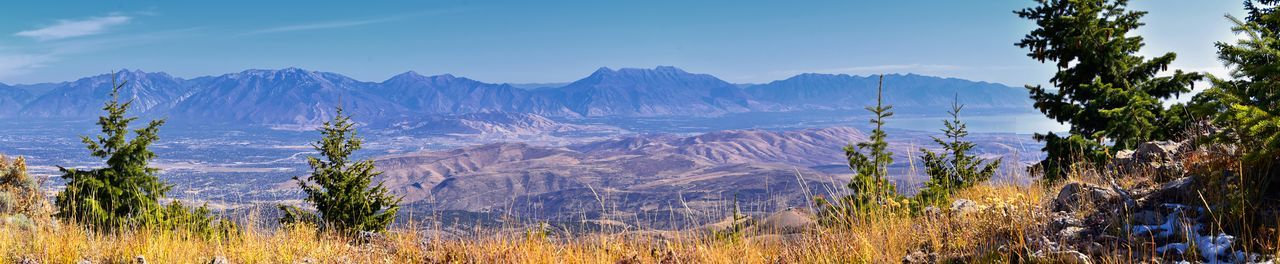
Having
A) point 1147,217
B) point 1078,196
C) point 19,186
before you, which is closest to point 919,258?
point 1147,217

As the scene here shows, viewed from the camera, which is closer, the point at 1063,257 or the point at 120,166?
the point at 1063,257

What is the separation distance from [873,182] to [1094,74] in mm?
12950

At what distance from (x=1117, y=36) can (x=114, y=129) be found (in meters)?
26.6

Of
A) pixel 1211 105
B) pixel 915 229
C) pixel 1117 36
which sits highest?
pixel 1117 36

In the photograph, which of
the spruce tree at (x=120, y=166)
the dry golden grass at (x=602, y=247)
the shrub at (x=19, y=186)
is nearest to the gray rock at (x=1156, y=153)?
the dry golden grass at (x=602, y=247)

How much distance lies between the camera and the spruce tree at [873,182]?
19.6 feet

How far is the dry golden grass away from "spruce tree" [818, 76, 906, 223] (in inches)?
9.2

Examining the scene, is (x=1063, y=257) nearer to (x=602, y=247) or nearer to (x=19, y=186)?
(x=602, y=247)

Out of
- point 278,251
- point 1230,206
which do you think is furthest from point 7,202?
point 1230,206

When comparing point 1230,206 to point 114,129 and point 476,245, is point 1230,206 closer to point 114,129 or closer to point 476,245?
point 476,245

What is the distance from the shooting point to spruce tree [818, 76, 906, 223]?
5.96 m

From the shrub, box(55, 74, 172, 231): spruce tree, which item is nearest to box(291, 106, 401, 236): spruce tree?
box(55, 74, 172, 231): spruce tree

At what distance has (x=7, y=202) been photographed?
16.1 m

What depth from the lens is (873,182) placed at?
342 inches
